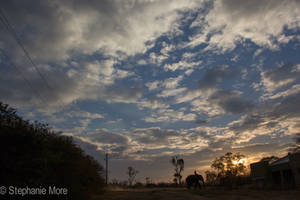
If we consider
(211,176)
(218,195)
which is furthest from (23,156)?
(211,176)

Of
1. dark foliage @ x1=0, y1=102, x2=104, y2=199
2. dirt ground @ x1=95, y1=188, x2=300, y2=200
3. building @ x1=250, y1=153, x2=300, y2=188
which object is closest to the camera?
dark foliage @ x1=0, y1=102, x2=104, y2=199

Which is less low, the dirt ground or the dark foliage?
the dark foliage

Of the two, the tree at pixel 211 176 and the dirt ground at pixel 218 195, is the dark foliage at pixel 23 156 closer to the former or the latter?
the dirt ground at pixel 218 195

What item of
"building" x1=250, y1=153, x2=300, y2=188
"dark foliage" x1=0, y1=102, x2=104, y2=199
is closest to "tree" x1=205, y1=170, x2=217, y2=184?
"building" x1=250, y1=153, x2=300, y2=188

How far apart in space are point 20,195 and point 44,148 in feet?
8.03

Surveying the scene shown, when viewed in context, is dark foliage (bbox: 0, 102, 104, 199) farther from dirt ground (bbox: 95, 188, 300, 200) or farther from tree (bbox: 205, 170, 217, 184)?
tree (bbox: 205, 170, 217, 184)

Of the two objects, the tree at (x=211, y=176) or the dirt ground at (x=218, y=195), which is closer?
the dirt ground at (x=218, y=195)

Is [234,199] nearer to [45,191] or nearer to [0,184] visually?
[45,191]

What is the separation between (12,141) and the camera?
11.6m

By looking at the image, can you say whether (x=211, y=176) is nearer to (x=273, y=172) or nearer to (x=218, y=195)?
(x=273, y=172)

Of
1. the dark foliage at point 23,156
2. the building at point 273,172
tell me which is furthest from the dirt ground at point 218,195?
the building at point 273,172

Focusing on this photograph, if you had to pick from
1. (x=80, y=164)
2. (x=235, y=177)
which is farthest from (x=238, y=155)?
(x=80, y=164)

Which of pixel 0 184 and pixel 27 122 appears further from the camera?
pixel 27 122

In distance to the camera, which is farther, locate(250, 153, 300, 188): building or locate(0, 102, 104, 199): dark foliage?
locate(250, 153, 300, 188): building
